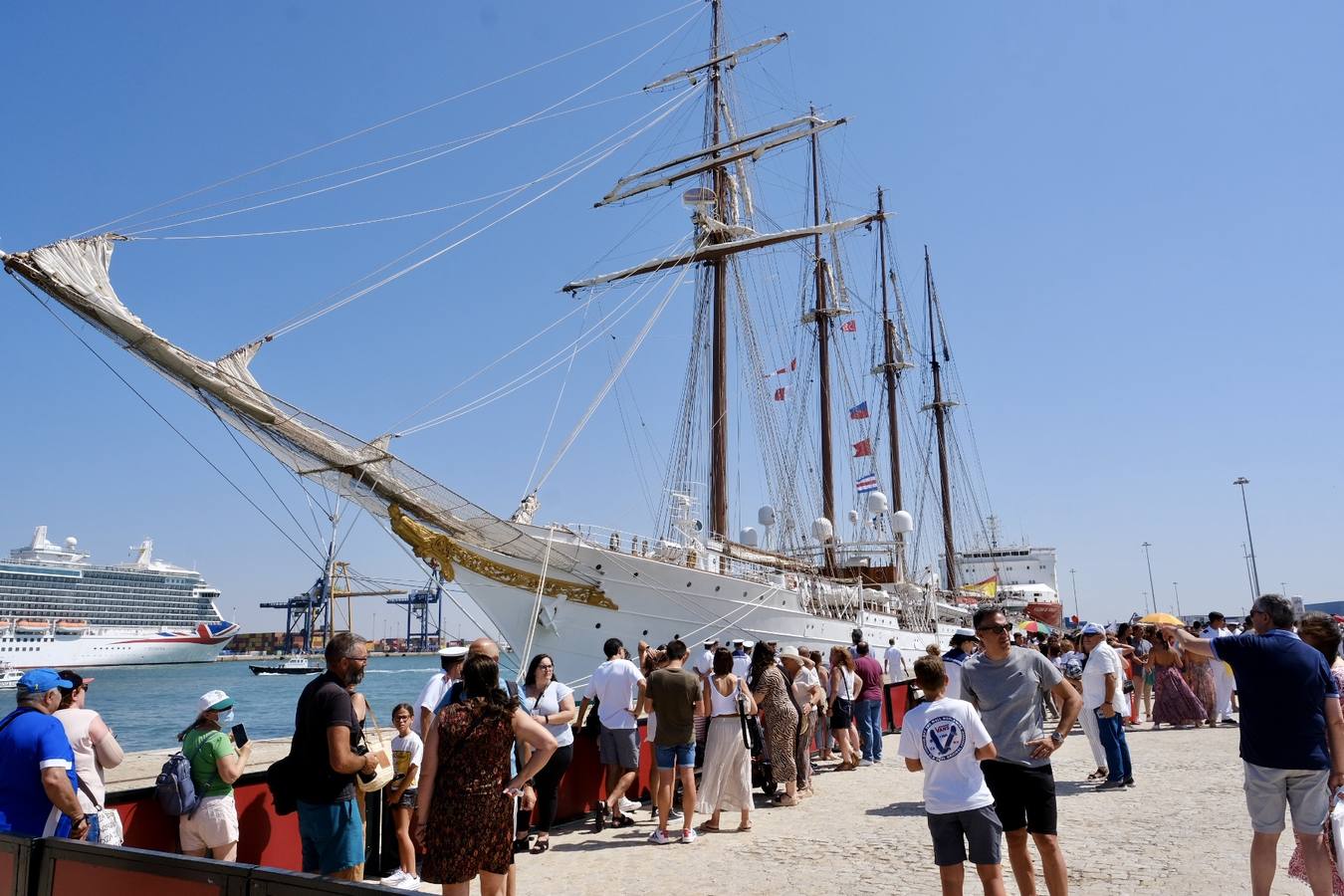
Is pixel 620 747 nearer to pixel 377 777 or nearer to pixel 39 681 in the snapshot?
pixel 377 777

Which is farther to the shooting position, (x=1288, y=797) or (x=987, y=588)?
(x=987, y=588)

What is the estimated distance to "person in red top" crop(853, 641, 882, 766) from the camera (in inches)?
445

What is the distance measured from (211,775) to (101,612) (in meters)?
101

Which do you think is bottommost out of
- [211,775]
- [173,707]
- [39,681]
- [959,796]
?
[173,707]

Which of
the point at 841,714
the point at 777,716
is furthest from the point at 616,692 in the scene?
the point at 841,714

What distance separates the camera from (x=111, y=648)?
8444 cm

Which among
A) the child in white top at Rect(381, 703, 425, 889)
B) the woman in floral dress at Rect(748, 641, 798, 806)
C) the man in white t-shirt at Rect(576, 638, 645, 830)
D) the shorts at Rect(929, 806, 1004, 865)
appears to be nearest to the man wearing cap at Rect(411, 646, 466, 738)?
the child in white top at Rect(381, 703, 425, 889)

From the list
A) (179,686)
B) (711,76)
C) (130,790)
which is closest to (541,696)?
(130,790)

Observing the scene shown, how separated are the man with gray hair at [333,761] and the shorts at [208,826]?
2.53ft

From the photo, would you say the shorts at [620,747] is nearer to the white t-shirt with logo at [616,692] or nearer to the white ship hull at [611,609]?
the white t-shirt with logo at [616,692]

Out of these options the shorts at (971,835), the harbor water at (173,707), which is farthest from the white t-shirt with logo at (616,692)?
the harbor water at (173,707)

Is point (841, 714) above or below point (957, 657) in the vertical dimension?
below

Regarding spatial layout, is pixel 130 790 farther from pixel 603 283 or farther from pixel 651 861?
pixel 603 283

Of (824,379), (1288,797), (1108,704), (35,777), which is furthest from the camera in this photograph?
(824,379)
